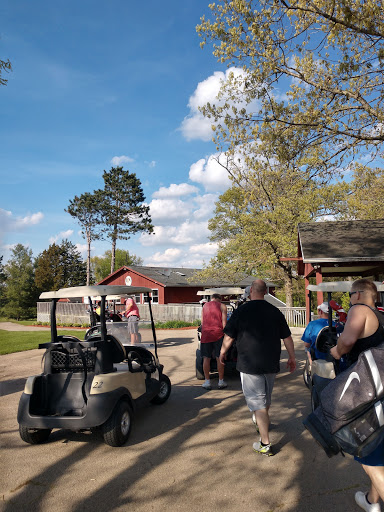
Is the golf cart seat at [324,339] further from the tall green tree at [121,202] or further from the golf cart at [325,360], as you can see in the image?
the tall green tree at [121,202]

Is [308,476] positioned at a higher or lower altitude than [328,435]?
lower

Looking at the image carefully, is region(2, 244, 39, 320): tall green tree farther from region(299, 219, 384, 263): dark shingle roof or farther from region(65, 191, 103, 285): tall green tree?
region(299, 219, 384, 263): dark shingle roof

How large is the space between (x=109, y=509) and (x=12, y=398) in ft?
15.4

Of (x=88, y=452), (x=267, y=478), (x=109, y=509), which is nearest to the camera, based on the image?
(x=109, y=509)

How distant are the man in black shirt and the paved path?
46 centimetres

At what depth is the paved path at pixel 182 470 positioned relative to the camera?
3322 mm

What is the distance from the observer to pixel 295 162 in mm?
11867

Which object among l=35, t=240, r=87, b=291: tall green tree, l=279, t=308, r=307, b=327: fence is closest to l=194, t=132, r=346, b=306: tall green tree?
l=279, t=308, r=307, b=327: fence

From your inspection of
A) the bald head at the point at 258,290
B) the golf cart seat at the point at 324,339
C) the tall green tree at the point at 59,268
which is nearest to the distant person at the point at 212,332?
the golf cart seat at the point at 324,339

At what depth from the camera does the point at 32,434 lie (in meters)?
4.67

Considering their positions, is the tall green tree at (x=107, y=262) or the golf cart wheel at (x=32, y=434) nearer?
the golf cart wheel at (x=32, y=434)

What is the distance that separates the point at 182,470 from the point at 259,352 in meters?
1.41

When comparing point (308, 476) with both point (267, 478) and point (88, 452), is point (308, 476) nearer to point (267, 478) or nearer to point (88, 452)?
point (267, 478)

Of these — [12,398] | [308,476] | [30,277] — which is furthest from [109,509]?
[30,277]
